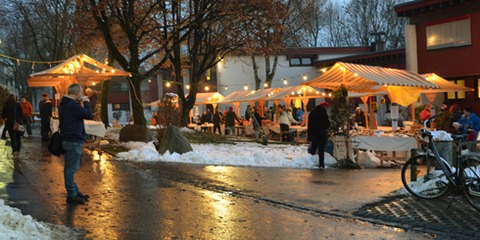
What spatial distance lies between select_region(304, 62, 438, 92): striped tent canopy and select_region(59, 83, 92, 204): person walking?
426 inches

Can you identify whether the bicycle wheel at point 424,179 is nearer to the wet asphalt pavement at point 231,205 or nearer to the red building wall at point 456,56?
the wet asphalt pavement at point 231,205

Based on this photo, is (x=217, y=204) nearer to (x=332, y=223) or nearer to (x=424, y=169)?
(x=332, y=223)

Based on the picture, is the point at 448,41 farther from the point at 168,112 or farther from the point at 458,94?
the point at 168,112

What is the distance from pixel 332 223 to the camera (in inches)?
289

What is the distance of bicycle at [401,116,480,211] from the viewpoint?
Result: 323 inches

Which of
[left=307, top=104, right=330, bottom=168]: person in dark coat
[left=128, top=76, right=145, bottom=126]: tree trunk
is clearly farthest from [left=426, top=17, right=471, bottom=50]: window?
[left=128, top=76, right=145, bottom=126]: tree trunk

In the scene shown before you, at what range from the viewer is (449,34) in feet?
88.8

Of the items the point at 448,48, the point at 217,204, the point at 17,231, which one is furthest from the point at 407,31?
the point at 17,231

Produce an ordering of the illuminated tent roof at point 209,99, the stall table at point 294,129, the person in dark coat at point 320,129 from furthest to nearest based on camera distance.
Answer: the illuminated tent roof at point 209,99
the stall table at point 294,129
the person in dark coat at point 320,129

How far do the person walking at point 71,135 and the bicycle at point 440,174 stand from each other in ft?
17.5

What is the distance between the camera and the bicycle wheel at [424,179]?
8.81 m

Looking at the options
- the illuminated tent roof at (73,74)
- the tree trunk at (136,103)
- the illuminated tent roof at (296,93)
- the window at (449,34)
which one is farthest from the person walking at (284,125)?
the window at (449,34)

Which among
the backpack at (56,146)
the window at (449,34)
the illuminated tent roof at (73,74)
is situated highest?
the window at (449,34)

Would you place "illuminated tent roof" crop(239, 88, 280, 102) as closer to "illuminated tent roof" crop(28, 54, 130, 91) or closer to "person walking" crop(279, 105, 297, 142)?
"person walking" crop(279, 105, 297, 142)
